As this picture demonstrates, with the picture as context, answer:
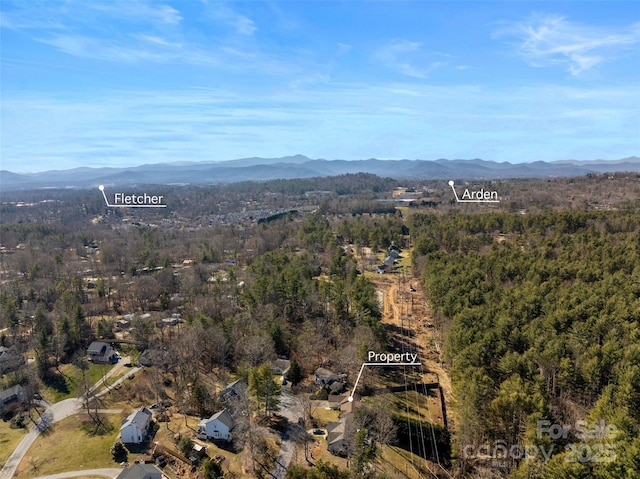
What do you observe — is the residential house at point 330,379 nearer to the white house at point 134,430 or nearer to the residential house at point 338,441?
the residential house at point 338,441

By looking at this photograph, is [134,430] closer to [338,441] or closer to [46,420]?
[46,420]

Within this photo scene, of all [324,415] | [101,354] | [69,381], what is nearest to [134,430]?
[324,415]

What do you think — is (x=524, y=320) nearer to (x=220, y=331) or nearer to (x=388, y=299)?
(x=388, y=299)

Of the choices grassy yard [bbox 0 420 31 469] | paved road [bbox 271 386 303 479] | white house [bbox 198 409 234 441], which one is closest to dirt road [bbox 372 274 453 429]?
paved road [bbox 271 386 303 479]

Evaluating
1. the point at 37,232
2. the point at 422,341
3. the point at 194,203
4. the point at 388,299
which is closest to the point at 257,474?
the point at 422,341

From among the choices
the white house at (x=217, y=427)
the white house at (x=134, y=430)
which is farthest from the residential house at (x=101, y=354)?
the white house at (x=217, y=427)
